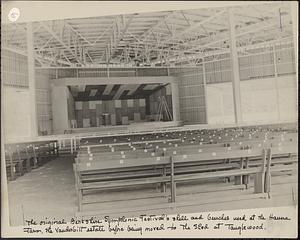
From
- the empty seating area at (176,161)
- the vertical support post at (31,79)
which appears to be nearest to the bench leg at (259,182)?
the empty seating area at (176,161)

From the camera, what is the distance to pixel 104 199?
1675 mm

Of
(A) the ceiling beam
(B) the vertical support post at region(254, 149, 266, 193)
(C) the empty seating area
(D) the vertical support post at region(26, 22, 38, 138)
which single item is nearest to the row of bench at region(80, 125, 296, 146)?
(C) the empty seating area

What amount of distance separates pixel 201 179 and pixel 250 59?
0.56 meters

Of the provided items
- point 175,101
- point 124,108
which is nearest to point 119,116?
point 124,108

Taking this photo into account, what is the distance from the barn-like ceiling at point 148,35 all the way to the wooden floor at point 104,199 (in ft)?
1.60

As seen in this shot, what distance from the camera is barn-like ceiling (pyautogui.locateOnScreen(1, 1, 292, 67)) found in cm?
159

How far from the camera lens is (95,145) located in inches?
66.9

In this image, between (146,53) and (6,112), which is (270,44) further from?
(6,112)

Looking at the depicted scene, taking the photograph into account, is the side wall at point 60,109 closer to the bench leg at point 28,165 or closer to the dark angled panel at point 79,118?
the dark angled panel at point 79,118

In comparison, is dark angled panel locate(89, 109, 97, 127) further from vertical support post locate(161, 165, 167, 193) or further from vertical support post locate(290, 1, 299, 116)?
vertical support post locate(290, 1, 299, 116)

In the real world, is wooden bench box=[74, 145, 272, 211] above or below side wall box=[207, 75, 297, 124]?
below

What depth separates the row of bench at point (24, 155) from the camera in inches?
66.2

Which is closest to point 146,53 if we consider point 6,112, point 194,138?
point 194,138

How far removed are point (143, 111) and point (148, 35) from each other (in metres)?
0.33
